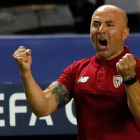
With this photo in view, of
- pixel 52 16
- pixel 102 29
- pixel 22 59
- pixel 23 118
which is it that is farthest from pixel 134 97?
pixel 52 16

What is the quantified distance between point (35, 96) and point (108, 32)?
1.81 ft

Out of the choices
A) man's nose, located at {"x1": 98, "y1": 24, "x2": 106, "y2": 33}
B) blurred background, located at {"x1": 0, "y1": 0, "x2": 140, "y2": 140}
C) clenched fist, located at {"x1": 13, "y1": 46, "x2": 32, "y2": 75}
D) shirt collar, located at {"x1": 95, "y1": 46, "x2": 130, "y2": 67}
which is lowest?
blurred background, located at {"x1": 0, "y1": 0, "x2": 140, "y2": 140}

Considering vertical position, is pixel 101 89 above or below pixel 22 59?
below

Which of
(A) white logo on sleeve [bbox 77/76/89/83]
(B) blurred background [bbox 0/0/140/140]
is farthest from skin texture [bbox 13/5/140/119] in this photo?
(B) blurred background [bbox 0/0/140/140]

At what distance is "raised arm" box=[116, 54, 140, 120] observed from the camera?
297 centimetres

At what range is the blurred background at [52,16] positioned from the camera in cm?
502

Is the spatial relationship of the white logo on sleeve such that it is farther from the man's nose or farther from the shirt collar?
the man's nose

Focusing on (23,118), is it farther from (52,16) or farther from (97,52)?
(97,52)

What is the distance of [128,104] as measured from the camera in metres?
3.02

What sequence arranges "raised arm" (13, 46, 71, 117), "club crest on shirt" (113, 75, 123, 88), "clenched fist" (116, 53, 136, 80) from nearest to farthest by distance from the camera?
"clenched fist" (116, 53, 136, 80) → "raised arm" (13, 46, 71, 117) → "club crest on shirt" (113, 75, 123, 88)

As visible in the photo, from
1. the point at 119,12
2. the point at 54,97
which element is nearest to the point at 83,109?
the point at 54,97

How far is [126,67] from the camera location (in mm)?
2961

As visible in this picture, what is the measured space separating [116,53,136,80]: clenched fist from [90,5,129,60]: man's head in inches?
10.5

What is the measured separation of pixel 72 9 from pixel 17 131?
1196mm
